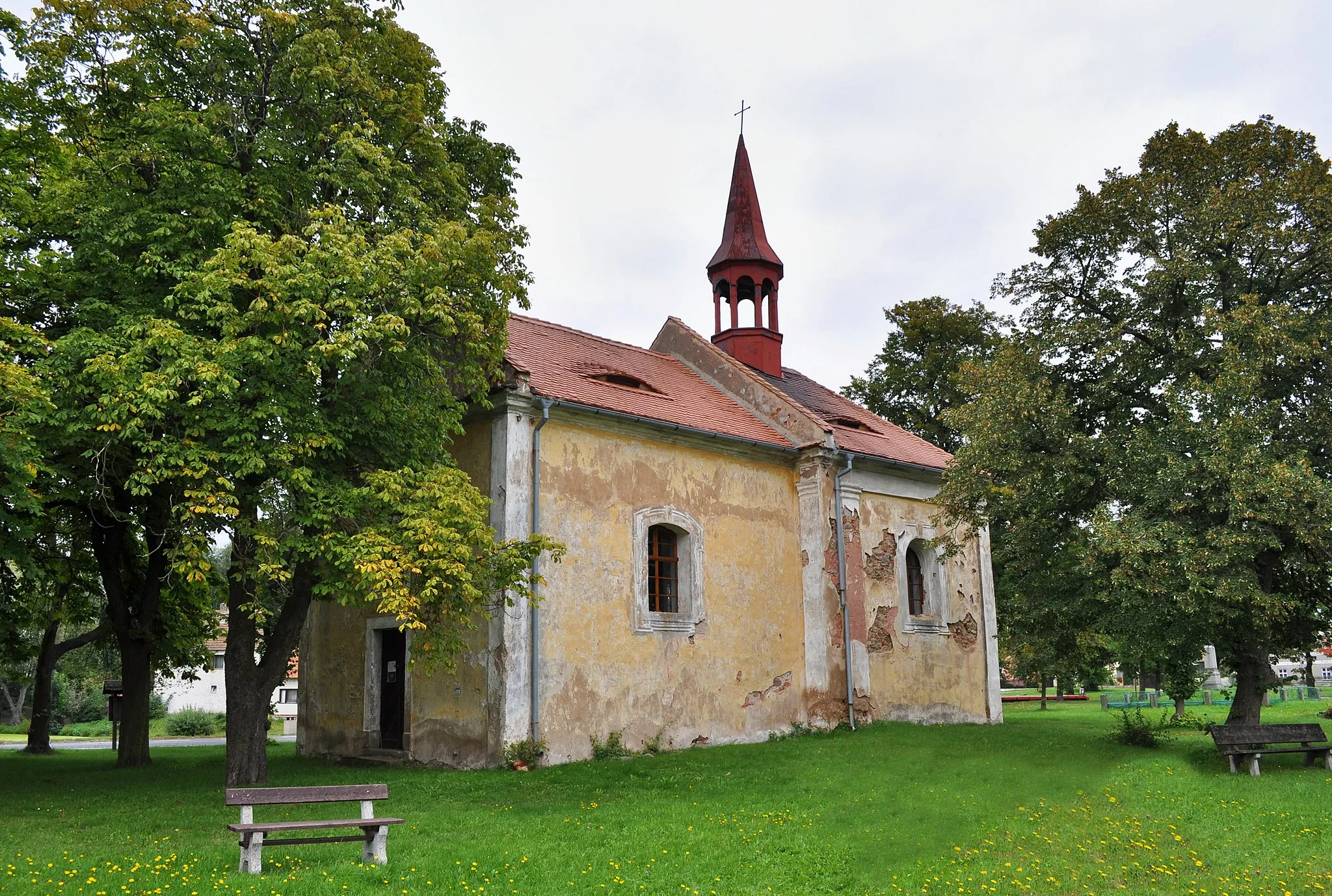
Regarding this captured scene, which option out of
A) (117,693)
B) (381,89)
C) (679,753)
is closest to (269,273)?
(381,89)

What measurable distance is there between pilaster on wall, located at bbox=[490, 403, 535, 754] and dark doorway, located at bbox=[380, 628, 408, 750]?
265 cm

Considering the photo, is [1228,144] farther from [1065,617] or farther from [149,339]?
[149,339]

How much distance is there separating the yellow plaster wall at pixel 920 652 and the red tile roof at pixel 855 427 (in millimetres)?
1095

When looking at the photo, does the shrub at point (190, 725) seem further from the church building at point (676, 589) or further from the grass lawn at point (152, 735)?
the church building at point (676, 589)

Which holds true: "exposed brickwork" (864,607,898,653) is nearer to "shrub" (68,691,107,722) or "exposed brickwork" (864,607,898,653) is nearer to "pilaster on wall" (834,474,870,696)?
"pilaster on wall" (834,474,870,696)

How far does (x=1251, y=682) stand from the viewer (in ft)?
48.1

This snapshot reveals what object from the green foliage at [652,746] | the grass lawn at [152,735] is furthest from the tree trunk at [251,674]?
the grass lawn at [152,735]

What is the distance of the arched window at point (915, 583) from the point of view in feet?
69.4

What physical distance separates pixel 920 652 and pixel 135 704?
14732 millimetres

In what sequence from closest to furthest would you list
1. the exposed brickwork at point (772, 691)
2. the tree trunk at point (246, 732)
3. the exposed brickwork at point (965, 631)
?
the tree trunk at point (246, 732) → the exposed brickwork at point (772, 691) → the exposed brickwork at point (965, 631)

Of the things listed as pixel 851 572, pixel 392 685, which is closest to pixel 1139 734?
pixel 851 572

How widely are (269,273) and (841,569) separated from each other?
11.7m

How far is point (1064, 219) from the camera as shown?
15906 mm

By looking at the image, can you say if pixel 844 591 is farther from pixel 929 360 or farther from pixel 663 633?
pixel 929 360
